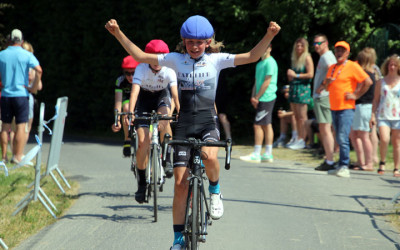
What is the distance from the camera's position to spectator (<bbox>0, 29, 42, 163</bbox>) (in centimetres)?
1211

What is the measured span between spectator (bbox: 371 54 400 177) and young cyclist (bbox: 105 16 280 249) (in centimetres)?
584

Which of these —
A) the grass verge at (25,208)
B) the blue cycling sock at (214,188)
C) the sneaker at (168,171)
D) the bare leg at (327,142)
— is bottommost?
the grass verge at (25,208)

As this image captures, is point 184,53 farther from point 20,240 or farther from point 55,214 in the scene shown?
point 55,214

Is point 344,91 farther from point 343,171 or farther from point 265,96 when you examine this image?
point 265,96

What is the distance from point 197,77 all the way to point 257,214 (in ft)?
8.65

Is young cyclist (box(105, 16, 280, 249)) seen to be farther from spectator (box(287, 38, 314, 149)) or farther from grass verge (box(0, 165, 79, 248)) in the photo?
spectator (box(287, 38, 314, 149))

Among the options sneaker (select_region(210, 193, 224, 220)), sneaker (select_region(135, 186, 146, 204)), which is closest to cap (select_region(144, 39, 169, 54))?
sneaker (select_region(135, 186, 146, 204))

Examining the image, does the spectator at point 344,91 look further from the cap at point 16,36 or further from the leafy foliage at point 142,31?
the cap at point 16,36

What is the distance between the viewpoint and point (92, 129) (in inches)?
854

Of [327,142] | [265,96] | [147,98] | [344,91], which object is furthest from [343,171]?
[147,98]

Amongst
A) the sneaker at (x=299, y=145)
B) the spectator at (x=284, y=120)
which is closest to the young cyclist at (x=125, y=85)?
the sneaker at (x=299, y=145)

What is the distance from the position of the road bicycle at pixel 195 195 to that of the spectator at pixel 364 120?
21.8 ft

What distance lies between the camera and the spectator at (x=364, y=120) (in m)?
12.0

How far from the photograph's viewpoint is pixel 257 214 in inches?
333
